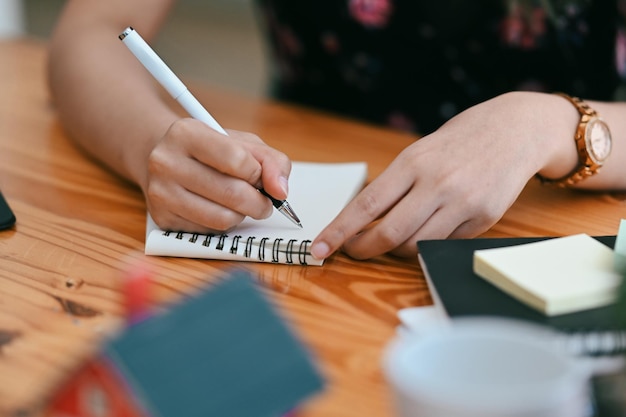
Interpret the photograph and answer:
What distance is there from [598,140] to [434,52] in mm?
411

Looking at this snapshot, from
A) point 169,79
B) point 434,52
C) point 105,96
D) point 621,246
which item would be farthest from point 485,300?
point 434,52

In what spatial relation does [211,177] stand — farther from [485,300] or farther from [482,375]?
[482,375]

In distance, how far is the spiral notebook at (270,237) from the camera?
0.75 meters

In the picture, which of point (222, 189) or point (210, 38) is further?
point (210, 38)

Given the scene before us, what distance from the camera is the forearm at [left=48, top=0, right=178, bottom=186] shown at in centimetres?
91

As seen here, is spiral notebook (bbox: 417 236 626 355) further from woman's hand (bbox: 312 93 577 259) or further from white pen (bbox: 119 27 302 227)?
white pen (bbox: 119 27 302 227)

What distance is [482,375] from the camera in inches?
16.1

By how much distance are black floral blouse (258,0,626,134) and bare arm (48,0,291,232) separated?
0.82ft

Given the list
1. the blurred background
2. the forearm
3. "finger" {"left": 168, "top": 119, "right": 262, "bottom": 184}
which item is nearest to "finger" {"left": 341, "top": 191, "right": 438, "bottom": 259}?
"finger" {"left": 168, "top": 119, "right": 262, "bottom": 184}

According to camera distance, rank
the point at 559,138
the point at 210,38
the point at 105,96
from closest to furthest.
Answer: the point at 559,138, the point at 105,96, the point at 210,38

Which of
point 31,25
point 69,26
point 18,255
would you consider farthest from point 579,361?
point 31,25

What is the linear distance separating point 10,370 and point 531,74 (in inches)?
33.2

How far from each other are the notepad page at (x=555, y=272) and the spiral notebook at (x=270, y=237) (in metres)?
0.17

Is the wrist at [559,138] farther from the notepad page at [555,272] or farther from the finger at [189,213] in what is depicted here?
the finger at [189,213]
